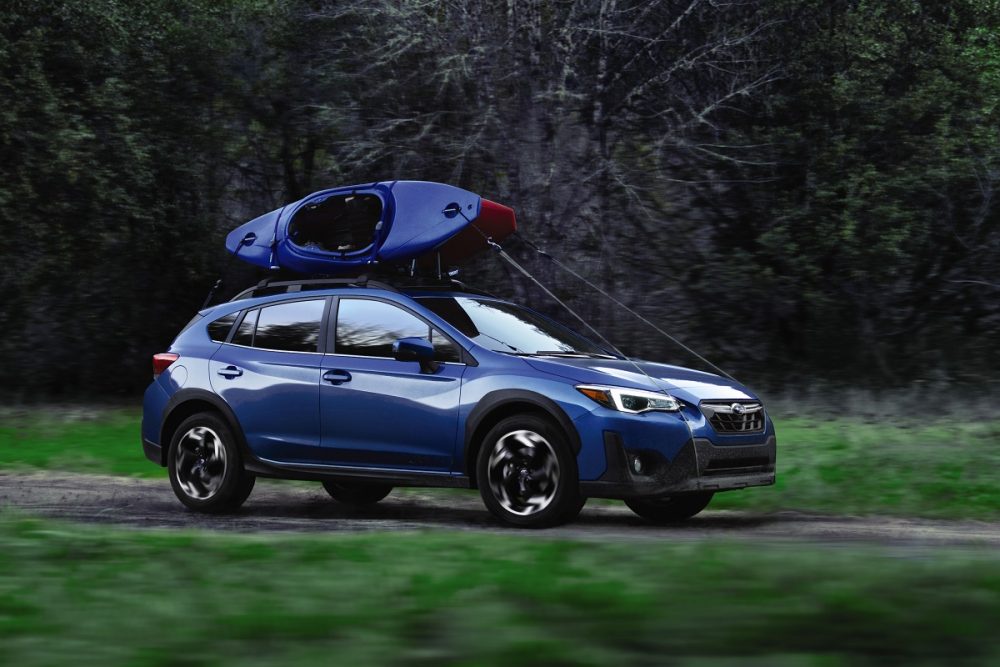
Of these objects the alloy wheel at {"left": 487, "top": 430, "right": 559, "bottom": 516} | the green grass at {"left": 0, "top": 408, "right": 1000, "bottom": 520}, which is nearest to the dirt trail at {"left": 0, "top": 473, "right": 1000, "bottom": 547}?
the alloy wheel at {"left": 487, "top": 430, "right": 559, "bottom": 516}

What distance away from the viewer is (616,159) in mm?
19000

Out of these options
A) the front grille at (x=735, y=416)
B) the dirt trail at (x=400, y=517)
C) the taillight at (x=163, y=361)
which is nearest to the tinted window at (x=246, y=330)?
the taillight at (x=163, y=361)

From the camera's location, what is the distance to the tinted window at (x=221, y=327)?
34.0ft

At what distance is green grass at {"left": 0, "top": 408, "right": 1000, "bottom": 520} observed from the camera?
32.2ft

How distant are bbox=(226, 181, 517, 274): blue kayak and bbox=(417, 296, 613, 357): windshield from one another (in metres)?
0.68

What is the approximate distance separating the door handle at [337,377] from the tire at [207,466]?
1.05m

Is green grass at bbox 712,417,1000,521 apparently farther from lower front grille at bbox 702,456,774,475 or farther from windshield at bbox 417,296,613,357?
windshield at bbox 417,296,613,357

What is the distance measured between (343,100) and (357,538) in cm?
1440

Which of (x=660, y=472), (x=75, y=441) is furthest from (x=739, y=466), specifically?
(x=75, y=441)

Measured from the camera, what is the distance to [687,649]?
3654mm

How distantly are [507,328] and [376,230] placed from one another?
1.43 meters

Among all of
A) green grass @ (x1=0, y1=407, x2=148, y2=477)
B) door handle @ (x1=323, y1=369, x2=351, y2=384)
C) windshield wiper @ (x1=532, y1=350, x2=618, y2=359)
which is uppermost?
windshield wiper @ (x1=532, y1=350, x2=618, y2=359)

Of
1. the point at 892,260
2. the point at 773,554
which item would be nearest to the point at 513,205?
the point at 892,260

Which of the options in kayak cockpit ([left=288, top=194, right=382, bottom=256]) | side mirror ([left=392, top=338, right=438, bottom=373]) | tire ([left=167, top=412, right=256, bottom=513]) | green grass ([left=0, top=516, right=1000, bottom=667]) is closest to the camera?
green grass ([left=0, top=516, right=1000, bottom=667])
